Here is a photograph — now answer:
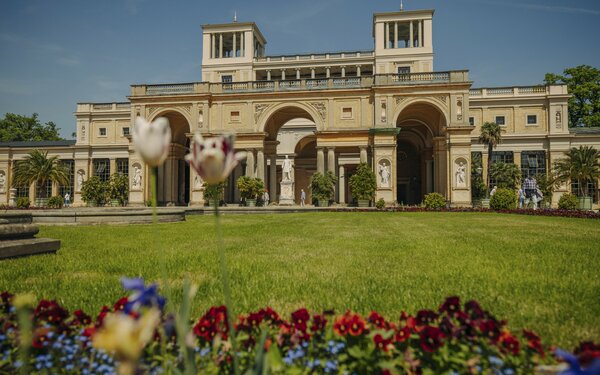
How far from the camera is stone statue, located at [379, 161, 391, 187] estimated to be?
101 ft

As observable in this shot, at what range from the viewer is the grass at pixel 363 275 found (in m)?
3.57

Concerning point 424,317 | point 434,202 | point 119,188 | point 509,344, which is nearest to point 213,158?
point 424,317

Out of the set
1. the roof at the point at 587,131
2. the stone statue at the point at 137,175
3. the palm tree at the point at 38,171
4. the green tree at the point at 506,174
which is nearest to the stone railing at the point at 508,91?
the roof at the point at 587,131

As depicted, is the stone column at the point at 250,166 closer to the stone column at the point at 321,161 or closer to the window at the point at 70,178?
the stone column at the point at 321,161

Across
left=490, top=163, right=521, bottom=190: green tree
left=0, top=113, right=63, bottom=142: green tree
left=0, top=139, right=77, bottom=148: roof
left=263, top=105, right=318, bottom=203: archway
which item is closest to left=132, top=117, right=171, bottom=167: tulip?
left=263, top=105, right=318, bottom=203: archway

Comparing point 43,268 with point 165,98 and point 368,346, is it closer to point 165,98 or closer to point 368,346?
point 368,346

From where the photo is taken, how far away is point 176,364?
2227mm

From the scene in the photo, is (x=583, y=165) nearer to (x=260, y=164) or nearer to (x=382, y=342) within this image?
(x=260, y=164)

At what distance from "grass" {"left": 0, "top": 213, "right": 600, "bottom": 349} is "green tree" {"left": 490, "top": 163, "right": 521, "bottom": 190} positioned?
33.3 m

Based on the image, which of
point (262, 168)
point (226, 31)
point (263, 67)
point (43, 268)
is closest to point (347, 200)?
point (262, 168)

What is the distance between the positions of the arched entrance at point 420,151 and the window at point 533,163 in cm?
1024

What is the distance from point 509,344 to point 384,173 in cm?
2937

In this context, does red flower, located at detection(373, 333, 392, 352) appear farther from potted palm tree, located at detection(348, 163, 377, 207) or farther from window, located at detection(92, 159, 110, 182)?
window, located at detection(92, 159, 110, 182)

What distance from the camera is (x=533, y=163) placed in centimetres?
3984
